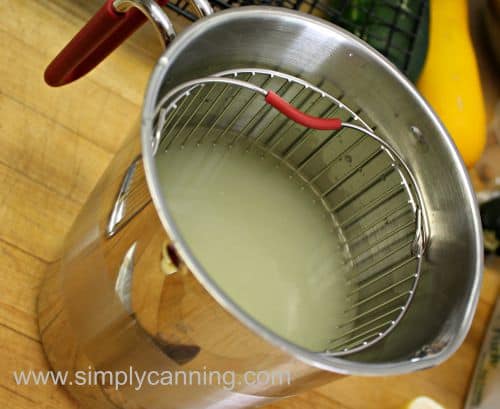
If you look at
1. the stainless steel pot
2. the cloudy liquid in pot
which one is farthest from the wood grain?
the cloudy liquid in pot

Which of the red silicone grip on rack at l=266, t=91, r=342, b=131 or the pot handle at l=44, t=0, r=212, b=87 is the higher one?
the pot handle at l=44, t=0, r=212, b=87

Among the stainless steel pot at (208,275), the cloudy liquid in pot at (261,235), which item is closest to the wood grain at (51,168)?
the stainless steel pot at (208,275)

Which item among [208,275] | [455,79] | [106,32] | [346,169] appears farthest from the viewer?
[455,79]

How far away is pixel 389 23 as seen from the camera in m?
0.82

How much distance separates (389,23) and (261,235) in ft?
1.28

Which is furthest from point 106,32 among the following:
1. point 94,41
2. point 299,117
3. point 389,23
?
point 389,23

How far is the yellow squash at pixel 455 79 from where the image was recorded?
792mm

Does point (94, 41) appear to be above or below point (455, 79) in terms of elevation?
above

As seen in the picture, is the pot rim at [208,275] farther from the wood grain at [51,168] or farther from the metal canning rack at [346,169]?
the wood grain at [51,168]

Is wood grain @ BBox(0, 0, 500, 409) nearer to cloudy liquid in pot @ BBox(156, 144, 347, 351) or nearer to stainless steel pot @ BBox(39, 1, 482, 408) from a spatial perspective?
stainless steel pot @ BBox(39, 1, 482, 408)

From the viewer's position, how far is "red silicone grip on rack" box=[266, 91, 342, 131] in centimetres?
50

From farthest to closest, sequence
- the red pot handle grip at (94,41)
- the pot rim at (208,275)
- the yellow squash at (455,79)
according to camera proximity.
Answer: the yellow squash at (455,79) < the red pot handle grip at (94,41) < the pot rim at (208,275)

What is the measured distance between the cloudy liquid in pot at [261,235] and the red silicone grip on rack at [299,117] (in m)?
0.07

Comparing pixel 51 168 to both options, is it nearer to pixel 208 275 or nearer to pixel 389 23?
pixel 208 275
